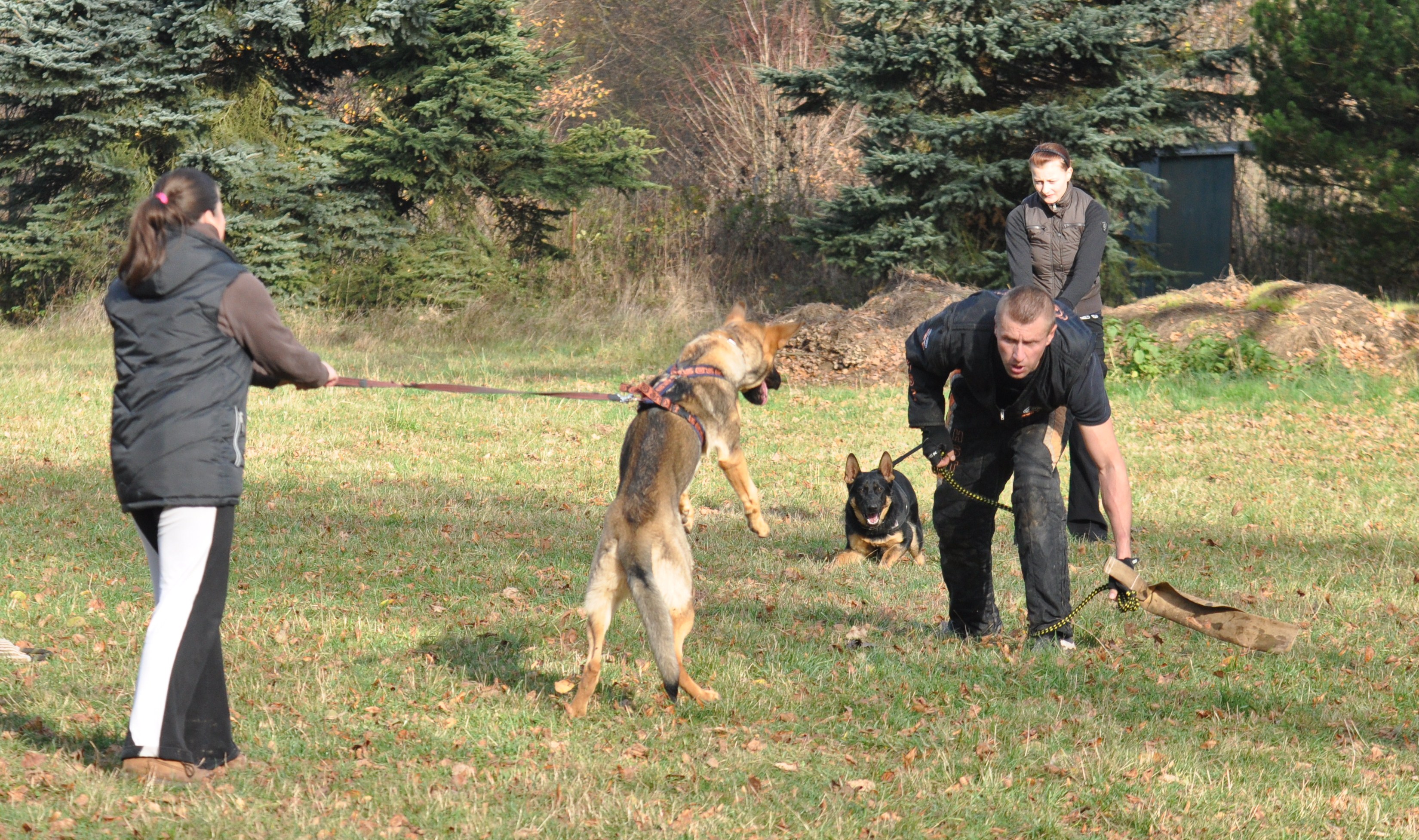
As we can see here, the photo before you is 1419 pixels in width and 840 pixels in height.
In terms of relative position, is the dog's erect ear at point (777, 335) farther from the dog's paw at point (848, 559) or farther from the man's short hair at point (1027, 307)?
the man's short hair at point (1027, 307)

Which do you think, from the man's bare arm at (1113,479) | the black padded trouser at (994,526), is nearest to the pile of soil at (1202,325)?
the black padded trouser at (994,526)

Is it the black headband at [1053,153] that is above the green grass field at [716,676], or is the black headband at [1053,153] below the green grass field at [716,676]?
above

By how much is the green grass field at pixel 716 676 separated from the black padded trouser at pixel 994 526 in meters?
0.25

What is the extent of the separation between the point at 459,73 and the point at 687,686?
1747 cm

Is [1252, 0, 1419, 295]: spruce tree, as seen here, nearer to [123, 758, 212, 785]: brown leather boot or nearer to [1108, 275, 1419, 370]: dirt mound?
[1108, 275, 1419, 370]: dirt mound

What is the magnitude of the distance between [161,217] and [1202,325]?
13649 mm

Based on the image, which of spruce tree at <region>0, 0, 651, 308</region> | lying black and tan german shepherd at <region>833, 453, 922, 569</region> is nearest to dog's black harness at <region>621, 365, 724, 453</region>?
lying black and tan german shepherd at <region>833, 453, 922, 569</region>

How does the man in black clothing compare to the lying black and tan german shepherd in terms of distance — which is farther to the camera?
the lying black and tan german shepherd

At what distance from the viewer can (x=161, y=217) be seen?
12.2 ft

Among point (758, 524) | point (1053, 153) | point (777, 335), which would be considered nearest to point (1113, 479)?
point (777, 335)

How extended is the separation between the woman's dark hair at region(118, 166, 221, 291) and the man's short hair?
9.75ft

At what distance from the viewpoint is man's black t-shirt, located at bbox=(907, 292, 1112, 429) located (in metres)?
5.15

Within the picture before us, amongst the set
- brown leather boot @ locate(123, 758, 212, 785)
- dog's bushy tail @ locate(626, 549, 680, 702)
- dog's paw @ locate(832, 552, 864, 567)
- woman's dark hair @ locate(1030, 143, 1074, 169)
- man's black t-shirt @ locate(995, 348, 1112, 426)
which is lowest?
dog's paw @ locate(832, 552, 864, 567)

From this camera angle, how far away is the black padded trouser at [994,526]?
548 centimetres
